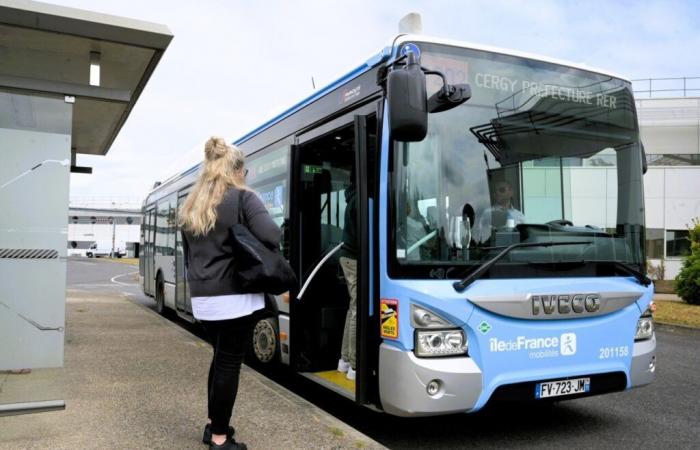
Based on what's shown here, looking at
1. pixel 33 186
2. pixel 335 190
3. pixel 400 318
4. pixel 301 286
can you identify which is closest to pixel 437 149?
pixel 400 318

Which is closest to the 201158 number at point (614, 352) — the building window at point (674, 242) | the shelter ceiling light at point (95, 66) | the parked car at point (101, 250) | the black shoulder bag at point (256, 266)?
the black shoulder bag at point (256, 266)

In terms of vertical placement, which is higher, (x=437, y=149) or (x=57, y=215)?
(x=437, y=149)

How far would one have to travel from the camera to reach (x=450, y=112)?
4188mm

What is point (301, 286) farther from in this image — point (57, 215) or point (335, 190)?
point (57, 215)

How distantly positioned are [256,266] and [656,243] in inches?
1054

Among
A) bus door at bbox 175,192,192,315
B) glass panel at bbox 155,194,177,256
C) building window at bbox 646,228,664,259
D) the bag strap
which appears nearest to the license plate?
the bag strap

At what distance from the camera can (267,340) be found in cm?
641

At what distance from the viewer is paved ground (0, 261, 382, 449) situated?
13.0 feet

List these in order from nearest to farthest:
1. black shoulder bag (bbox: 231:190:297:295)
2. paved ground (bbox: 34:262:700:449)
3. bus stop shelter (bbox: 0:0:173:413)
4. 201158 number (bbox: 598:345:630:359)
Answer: black shoulder bag (bbox: 231:190:297:295)
bus stop shelter (bbox: 0:0:173:413)
201158 number (bbox: 598:345:630:359)
paved ground (bbox: 34:262:700:449)

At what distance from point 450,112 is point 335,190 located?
5.65ft

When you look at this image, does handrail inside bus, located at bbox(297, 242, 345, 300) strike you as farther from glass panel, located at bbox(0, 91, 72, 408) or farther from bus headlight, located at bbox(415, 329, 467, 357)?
glass panel, located at bbox(0, 91, 72, 408)

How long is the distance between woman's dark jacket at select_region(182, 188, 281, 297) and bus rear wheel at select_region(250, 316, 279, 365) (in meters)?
2.48

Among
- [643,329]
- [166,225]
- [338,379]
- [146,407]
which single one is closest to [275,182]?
[338,379]

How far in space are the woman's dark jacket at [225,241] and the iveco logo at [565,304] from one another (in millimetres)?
1913
